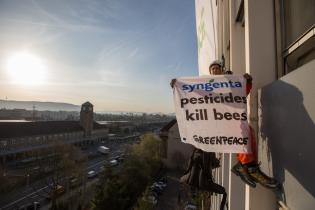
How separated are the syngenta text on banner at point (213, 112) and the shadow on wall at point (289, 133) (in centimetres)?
24

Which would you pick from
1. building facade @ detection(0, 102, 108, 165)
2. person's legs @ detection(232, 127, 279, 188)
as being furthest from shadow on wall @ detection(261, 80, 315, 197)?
building facade @ detection(0, 102, 108, 165)

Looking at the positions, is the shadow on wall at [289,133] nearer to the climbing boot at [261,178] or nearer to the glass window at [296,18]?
the climbing boot at [261,178]

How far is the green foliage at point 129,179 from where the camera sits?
1742 centimetres

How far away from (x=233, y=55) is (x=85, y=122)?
64.8m

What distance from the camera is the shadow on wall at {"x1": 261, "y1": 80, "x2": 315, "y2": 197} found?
1.67 metres

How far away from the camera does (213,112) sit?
2.86 meters

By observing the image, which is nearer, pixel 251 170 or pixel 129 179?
pixel 251 170

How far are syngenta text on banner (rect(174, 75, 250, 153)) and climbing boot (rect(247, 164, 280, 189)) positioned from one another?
0.18 metres

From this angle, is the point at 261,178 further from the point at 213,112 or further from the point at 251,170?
the point at 213,112

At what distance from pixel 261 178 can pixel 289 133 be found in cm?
69

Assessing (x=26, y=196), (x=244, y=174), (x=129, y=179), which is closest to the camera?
(x=244, y=174)

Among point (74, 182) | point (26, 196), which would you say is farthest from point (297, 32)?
point (74, 182)

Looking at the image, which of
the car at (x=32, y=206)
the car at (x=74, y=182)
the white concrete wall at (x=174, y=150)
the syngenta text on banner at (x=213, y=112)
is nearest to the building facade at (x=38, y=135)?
the car at (x=74, y=182)

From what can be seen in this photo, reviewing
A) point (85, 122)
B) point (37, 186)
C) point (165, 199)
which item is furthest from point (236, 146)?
point (85, 122)
